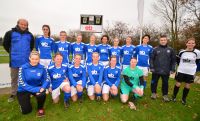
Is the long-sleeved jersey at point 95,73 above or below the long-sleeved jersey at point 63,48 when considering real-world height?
below

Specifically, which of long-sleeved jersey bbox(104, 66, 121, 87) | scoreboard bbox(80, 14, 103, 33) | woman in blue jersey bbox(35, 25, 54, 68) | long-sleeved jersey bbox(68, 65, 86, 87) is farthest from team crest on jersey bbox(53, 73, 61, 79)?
scoreboard bbox(80, 14, 103, 33)

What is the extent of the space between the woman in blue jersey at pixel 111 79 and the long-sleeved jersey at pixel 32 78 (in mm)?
2070

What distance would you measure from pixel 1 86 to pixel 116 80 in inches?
212

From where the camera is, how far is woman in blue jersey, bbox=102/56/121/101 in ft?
23.9

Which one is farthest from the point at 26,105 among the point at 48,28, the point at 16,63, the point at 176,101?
the point at 176,101

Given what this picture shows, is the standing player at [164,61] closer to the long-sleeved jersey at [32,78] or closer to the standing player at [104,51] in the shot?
the standing player at [104,51]

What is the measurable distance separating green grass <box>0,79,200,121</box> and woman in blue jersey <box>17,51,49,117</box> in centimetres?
29


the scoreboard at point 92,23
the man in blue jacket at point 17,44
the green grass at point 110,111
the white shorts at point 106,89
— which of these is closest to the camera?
the green grass at point 110,111

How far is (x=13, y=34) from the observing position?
6879 millimetres

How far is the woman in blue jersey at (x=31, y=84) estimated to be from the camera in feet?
19.9

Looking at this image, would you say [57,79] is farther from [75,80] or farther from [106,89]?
[106,89]

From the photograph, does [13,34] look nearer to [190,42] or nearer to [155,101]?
[155,101]

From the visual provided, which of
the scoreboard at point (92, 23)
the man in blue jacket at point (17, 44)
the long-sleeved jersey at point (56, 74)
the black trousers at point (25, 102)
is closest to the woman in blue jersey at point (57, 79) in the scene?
the long-sleeved jersey at point (56, 74)

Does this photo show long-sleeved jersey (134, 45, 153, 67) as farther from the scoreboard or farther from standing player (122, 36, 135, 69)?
the scoreboard
